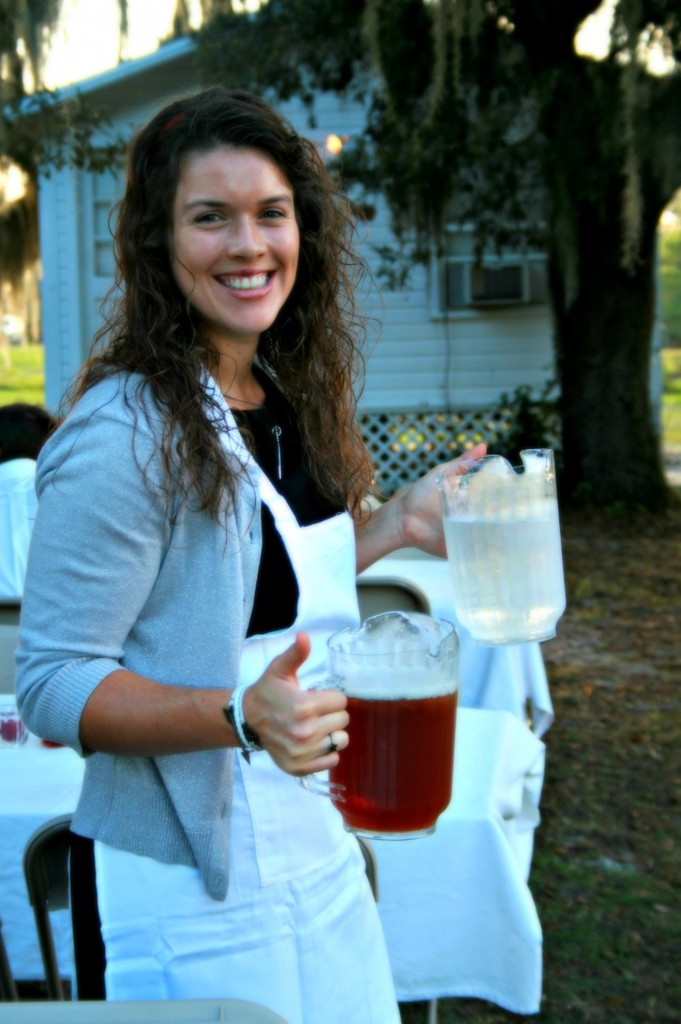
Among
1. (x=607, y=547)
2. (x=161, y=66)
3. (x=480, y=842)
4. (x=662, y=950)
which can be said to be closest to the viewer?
(x=480, y=842)

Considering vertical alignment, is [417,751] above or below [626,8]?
below

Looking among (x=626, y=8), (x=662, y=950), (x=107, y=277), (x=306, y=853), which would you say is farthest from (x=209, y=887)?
(x=107, y=277)

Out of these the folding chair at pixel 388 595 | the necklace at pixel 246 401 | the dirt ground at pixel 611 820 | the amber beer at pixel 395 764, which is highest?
the necklace at pixel 246 401

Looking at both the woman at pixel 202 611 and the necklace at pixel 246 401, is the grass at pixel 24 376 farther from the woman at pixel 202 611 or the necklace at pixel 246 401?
the woman at pixel 202 611

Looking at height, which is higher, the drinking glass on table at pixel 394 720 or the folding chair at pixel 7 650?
the drinking glass on table at pixel 394 720

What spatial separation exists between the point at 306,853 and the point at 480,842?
1050 mm

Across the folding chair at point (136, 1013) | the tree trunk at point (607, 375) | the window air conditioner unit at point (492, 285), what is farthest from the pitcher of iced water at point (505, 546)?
the window air conditioner unit at point (492, 285)

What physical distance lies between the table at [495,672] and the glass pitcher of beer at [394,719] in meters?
2.44

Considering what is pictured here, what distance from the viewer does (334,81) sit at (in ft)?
32.1

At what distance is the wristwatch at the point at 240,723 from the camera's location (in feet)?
4.13

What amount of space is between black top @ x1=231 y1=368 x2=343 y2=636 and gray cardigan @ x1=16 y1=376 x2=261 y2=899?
0.17ft

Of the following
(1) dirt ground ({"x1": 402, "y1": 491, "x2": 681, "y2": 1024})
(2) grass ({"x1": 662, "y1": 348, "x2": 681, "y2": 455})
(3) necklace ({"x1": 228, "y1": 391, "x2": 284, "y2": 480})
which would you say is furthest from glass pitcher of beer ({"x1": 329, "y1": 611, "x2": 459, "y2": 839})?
(2) grass ({"x1": 662, "y1": 348, "x2": 681, "y2": 455})

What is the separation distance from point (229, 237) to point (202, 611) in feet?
1.65

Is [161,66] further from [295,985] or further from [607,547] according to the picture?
[295,985]
